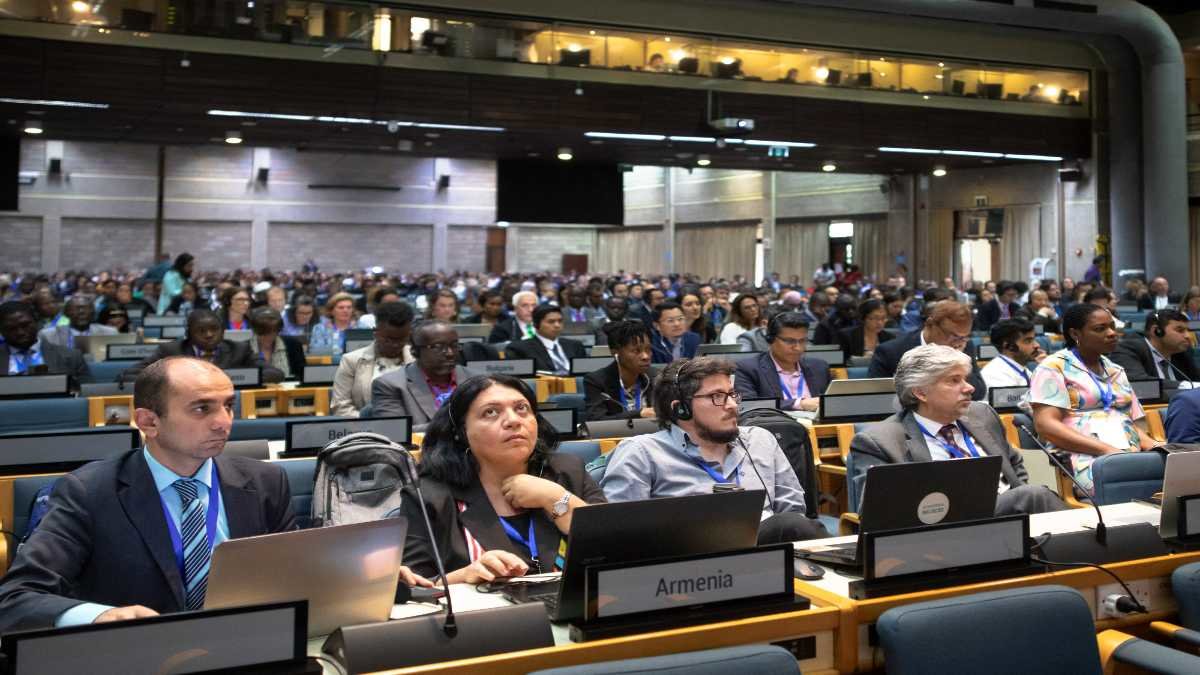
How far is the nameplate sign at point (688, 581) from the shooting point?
210 cm

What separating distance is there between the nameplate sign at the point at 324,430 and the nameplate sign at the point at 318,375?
255 cm

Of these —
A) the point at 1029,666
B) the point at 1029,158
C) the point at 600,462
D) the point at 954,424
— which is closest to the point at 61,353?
the point at 600,462

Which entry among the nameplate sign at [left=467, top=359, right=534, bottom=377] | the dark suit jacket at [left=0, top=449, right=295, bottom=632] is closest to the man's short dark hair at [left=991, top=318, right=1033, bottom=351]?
the nameplate sign at [left=467, top=359, right=534, bottom=377]

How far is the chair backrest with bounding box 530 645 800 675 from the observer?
1741mm

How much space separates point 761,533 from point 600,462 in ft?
3.04

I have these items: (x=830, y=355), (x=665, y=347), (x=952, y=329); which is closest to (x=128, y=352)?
(x=665, y=347)

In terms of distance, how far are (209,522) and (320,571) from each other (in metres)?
0.72

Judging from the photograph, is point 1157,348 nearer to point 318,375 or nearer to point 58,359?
point 318,375

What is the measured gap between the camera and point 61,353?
736cm

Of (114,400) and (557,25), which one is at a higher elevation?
(557,25)

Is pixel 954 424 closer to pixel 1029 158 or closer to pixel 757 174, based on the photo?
pixel 1029 158

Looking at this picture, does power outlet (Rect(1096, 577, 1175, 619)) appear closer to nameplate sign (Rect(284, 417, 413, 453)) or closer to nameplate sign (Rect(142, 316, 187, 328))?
nameplate sign (Rect(284, 417, 413, 453))

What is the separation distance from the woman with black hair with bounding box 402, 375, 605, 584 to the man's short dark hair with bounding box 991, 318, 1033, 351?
14.8ft

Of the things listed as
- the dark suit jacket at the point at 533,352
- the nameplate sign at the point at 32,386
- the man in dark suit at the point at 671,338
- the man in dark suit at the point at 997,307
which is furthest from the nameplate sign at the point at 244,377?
the man in dark suit at the point at 997,307
